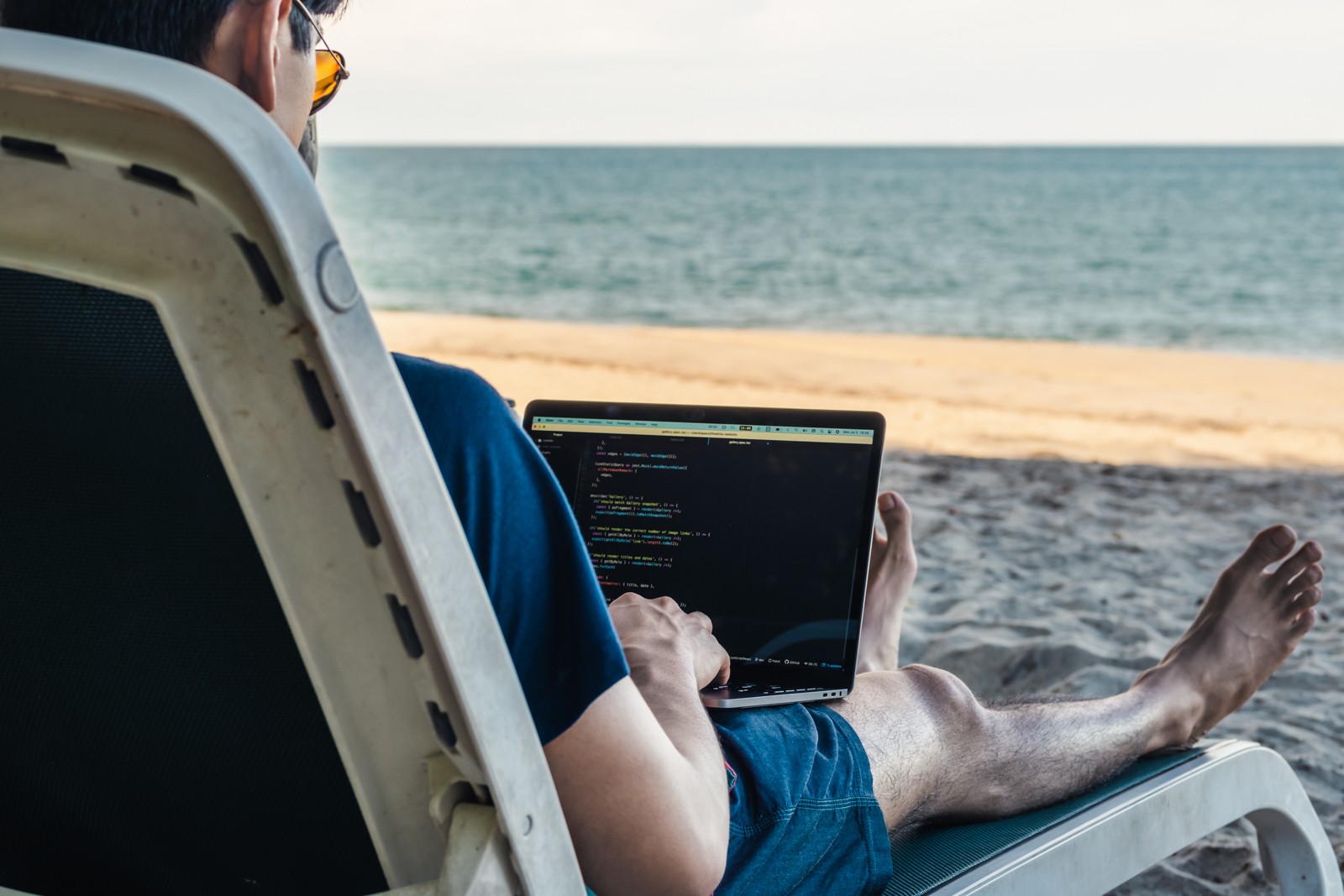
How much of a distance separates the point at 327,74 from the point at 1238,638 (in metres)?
2.03

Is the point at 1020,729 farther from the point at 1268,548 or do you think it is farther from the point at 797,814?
the point at 1268,548

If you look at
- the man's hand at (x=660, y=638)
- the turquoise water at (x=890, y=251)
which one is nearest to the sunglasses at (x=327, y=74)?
the man's hand at (x=660, y=638)

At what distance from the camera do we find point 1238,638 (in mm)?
2398

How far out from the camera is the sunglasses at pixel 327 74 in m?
1.18

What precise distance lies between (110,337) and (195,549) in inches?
6.3

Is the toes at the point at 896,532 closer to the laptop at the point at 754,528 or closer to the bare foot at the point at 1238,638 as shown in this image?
the bare foot at the point at 1238,638

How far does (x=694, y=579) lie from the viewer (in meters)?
1.80

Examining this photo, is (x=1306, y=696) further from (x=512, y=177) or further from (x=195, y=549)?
(x=512, y=177)

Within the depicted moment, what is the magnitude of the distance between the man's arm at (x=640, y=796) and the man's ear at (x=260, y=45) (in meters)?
0.58

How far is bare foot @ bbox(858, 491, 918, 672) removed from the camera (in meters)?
2.52

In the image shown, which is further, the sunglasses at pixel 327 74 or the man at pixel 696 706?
the sunglasses at pixel 327 74

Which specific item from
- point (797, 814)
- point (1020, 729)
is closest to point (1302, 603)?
point (1020, 729)

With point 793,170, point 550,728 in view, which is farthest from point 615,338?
point 793,170

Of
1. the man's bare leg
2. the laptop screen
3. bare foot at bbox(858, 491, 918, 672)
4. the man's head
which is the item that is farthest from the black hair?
bare foot at bbox(858, 491, 918, 672)
